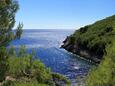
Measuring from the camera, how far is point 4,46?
26.6m

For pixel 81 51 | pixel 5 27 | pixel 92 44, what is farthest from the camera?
pixel 81 51

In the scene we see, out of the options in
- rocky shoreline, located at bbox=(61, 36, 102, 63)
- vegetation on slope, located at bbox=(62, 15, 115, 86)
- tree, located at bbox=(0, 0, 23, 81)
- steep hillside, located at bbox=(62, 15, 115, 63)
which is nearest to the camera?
vegetation on slope, located at bbox=(62, 15, 115, 86)

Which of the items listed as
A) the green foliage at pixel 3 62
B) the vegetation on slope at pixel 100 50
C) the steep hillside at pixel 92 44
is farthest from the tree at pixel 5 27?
the steep hillside at pixel 92 44

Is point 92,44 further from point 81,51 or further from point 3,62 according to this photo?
point 3,62

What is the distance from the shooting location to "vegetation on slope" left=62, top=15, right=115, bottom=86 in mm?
21922

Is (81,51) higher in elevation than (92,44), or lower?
lower

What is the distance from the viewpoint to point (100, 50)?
11431 centimetres

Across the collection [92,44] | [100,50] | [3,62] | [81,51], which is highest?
[3,62]

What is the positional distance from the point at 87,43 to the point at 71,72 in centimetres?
4939

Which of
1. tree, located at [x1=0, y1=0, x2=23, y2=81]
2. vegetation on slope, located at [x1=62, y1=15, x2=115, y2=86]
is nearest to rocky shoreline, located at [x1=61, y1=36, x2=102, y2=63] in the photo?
vegetation on slope, located at [x1=62, y1=15, x2=115, y2=86]

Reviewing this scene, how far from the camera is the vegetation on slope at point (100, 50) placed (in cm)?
2192

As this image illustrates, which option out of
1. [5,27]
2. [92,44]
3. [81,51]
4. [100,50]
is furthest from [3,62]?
[81,51]

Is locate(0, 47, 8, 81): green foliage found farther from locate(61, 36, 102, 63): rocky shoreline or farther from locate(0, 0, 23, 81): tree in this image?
locate(61, 36, 102, 63): rocky shoreline

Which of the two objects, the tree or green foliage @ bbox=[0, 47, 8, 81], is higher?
the tree
